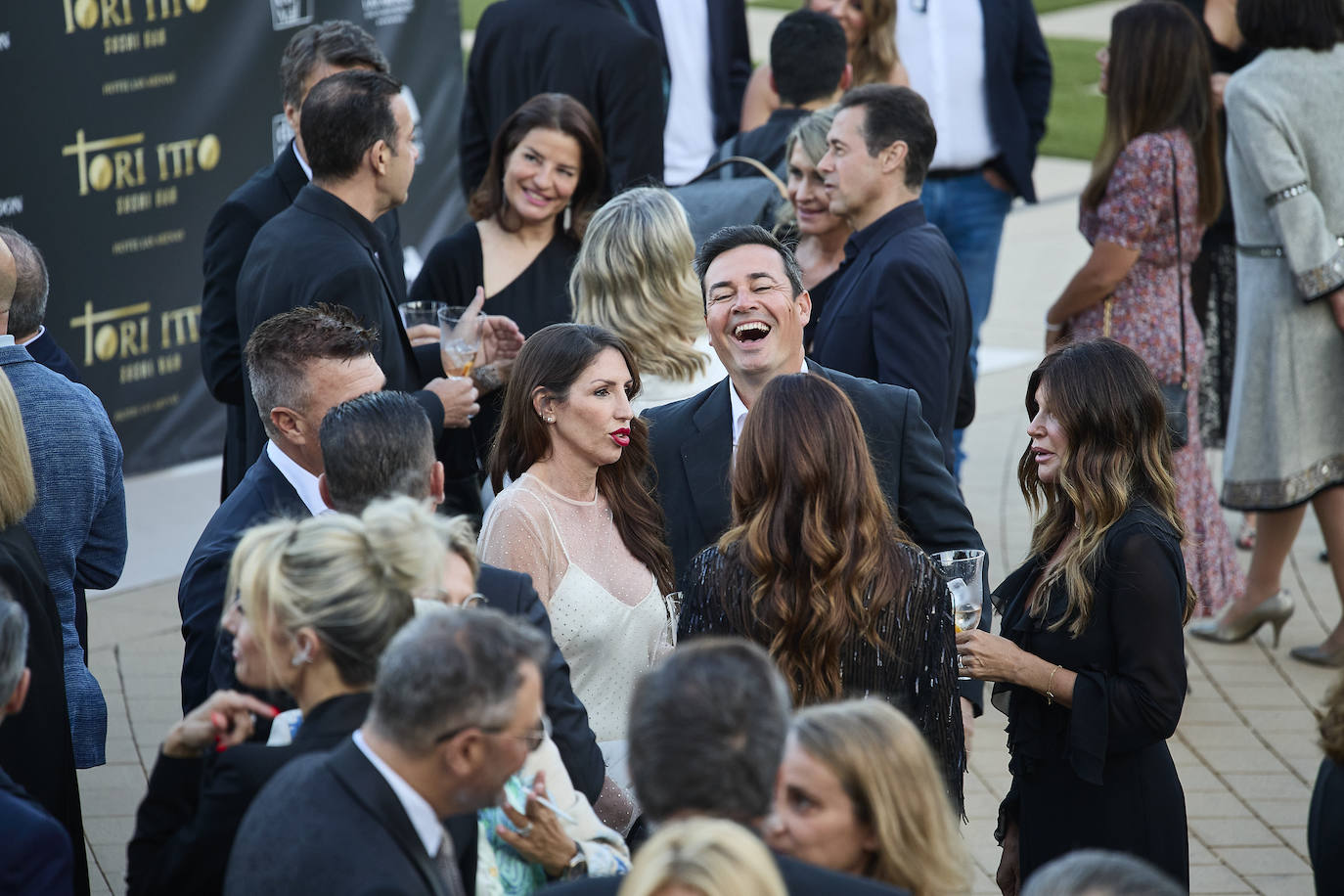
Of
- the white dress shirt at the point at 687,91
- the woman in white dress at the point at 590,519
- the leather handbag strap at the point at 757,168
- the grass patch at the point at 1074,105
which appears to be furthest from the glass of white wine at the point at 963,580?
the grass patch at the point at 1074,105

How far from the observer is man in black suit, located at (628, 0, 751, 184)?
7539 millimetres

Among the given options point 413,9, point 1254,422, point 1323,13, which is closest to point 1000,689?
point 1254,422

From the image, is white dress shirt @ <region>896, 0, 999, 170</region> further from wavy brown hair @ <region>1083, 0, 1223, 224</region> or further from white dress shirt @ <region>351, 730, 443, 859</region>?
white dress shirt @ <region>351, 730, 443, 859</region>

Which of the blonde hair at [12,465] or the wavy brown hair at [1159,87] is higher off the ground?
the wavy brown hair at [1159,87]

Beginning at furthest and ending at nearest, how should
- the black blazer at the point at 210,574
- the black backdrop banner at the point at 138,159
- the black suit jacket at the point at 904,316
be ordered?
the black backdrop banner at the point at 138,159 → the black suit jacket at the point at 904,316 → the black blazer at the point at 210,574

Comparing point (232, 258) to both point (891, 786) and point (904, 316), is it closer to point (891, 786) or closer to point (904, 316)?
point (904, 316)

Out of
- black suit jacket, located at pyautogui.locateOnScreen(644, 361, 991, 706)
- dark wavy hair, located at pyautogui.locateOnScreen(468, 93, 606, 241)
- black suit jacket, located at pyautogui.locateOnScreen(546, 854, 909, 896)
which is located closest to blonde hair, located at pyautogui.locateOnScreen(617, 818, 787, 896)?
black suit jacket, located at pyautogui.locateOnScreen(546, 854, 909, 896)

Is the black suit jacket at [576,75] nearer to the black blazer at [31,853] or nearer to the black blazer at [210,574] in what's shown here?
the black blazer at [210,574]

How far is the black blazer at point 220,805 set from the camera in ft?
Result: 8.18

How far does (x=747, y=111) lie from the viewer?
7.48 meters

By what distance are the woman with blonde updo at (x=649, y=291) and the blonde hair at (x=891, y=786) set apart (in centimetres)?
241

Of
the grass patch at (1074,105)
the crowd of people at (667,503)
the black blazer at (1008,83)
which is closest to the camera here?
the crowd of people at (667,503)

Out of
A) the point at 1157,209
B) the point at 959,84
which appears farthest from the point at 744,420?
the point at 959,84

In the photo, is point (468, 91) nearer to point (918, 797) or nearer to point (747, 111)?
point (747, 111)
